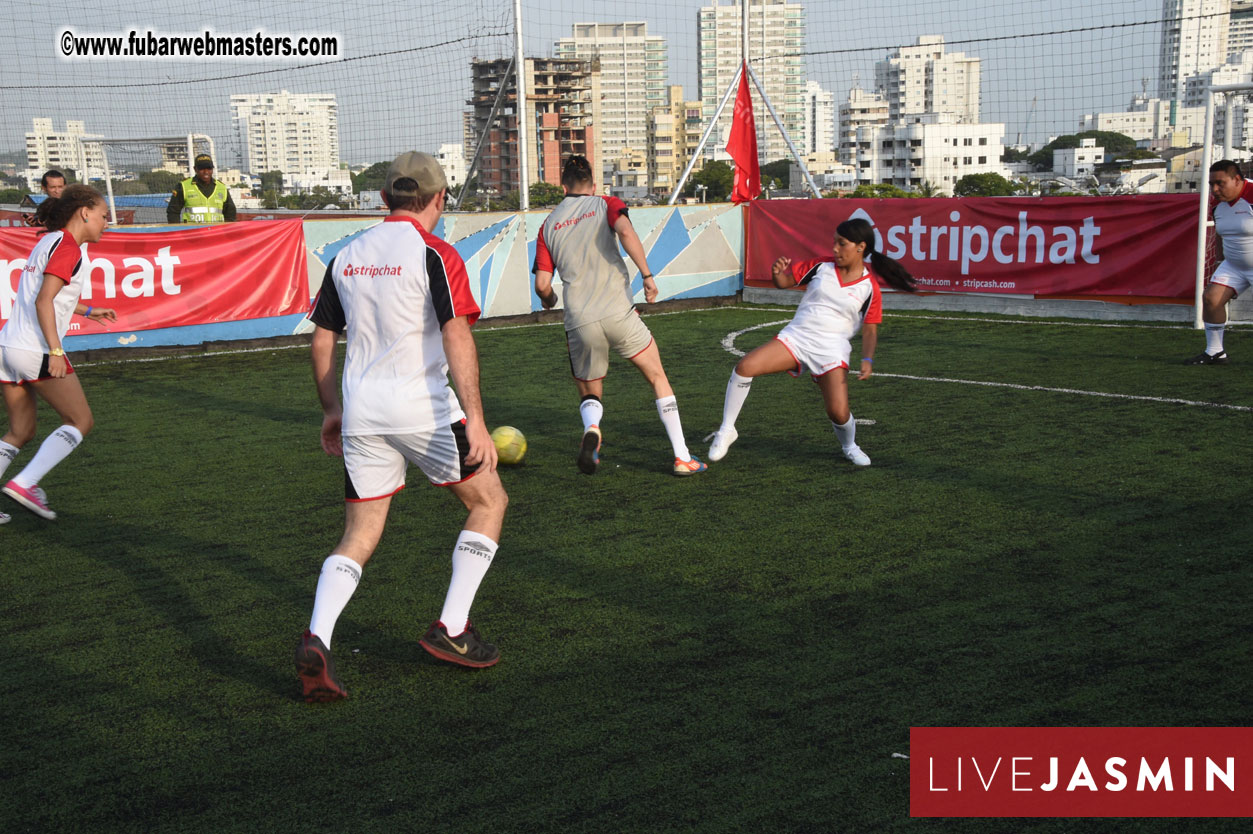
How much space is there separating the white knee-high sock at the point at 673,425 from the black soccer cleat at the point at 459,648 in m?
3.09

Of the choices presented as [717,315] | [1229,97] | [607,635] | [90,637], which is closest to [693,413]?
[607,635]

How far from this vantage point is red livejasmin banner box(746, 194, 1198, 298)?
43.4 feet

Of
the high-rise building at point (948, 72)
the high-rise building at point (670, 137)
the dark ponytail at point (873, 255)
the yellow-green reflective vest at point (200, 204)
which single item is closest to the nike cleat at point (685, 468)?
the dark ponytail at point (873, 255)

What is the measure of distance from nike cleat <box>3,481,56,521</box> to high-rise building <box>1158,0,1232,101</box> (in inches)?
536

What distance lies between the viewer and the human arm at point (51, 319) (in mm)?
5848

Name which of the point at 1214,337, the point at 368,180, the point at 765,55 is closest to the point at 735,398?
the point at 1214,337

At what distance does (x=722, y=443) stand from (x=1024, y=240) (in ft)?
28.4

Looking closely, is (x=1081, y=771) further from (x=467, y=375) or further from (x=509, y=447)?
(x=509, y=447)

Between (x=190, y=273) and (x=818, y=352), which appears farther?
(x=190, y=273)

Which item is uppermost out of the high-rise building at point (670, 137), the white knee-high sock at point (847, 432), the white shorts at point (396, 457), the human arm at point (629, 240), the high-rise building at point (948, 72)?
the high-rise building at point (670, 137)

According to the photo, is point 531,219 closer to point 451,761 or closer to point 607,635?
point 607,635

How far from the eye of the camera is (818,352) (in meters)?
7.04

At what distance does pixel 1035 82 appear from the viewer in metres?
16.1

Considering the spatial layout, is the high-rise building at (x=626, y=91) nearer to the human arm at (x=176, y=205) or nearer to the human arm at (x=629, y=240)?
the human arm at (x=176, y=205)
